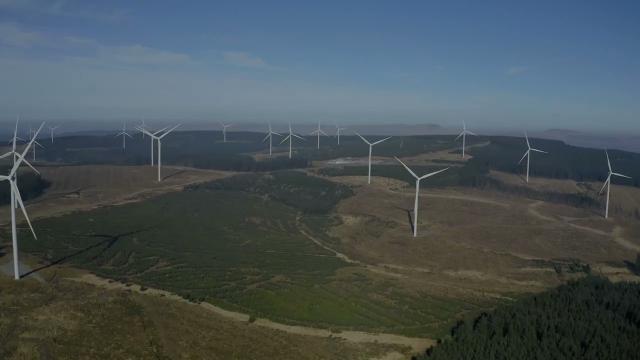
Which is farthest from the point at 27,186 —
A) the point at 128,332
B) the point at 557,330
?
the point at 557,330

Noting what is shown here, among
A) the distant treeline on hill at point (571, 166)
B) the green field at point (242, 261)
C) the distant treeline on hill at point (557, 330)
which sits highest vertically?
the distant treeline on hill at point (571, 166)

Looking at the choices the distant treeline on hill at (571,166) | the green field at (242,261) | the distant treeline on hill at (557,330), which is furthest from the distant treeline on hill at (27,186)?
the distant treeline on hill at (571,166)

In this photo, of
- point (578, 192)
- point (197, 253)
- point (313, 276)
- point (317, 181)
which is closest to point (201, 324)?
point (313, 276)

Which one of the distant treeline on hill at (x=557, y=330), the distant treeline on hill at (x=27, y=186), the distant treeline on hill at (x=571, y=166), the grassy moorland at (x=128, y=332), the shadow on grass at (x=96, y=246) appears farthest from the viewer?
the distant treeline on hill at (x=571, y=166)

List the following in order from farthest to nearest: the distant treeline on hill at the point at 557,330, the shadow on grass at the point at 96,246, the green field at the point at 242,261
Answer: the shadow on grass at the point at 96,246 < the green field at the point at 242,261 < the distant treeline on hill at the point at 557,330

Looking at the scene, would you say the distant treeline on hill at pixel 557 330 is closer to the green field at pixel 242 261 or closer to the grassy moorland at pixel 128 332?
the green field at pixel 242 261

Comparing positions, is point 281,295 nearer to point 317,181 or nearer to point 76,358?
point 76,358

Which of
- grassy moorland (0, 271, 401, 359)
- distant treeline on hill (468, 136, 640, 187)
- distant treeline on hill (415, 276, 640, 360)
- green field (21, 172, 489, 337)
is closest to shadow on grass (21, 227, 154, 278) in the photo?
green field (21, 172, 489, 337)
